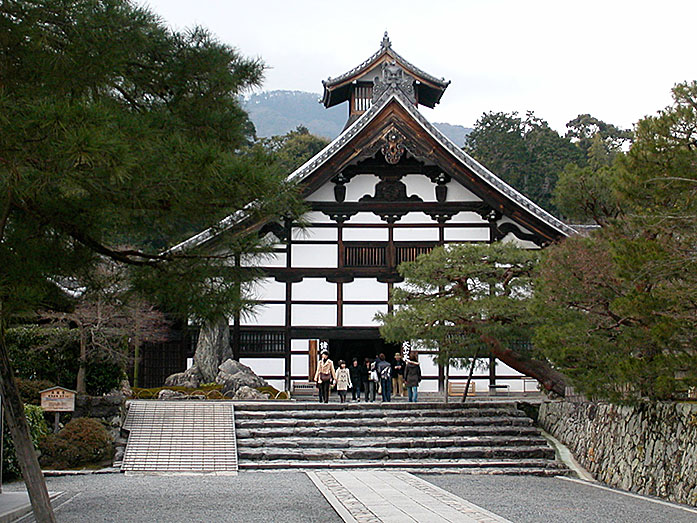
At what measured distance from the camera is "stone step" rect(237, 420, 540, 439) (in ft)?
52.0

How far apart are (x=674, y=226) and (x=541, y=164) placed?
133ft

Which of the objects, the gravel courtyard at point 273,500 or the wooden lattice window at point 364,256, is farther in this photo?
the wooden lattice window at point 364,256

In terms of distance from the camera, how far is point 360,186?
2273 centimetres

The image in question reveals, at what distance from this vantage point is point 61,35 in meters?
6.39

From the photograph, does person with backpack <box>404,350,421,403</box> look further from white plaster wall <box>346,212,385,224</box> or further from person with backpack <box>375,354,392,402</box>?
white plaster wall <box>346,212,385,224</box>

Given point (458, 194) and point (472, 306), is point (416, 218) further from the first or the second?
point (472, 306)

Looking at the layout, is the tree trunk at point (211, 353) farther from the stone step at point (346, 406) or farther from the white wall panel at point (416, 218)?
the white wall panel at point (416, 218)

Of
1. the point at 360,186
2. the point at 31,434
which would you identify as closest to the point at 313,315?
the point at 360,186

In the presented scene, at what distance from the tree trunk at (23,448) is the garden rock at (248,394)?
12.1 m

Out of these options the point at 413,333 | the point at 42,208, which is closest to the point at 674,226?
the point at 42,208

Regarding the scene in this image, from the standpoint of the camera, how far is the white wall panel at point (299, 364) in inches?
862

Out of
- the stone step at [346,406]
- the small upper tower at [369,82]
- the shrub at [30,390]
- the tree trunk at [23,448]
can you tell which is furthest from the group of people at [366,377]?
the small upper tower at [369,82]

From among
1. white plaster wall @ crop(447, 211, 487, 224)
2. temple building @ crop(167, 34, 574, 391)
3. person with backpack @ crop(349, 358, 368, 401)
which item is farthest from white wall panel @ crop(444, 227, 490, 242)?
person with backpack @ crop(349, 358, 368, 401)

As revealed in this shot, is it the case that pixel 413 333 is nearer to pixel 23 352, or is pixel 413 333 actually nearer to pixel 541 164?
pixel 23 352
